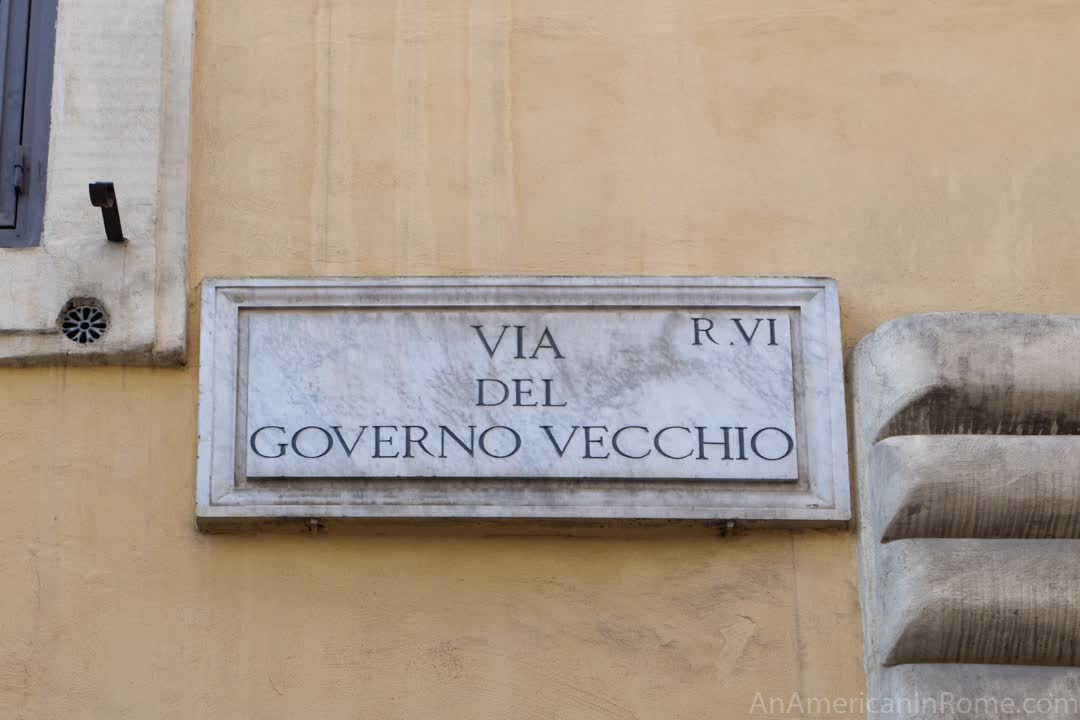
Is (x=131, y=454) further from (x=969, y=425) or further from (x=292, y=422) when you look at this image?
(x=969, y=425)

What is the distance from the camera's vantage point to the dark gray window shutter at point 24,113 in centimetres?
542

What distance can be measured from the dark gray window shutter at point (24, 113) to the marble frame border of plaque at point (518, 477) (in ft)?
1.92

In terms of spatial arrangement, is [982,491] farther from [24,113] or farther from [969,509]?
[24,113]

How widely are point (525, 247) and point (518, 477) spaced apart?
2.23 ft

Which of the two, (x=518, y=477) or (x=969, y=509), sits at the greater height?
(x=518, y=477)

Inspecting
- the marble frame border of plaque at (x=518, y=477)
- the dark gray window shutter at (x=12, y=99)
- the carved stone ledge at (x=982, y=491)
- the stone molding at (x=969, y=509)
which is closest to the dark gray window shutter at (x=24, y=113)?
the dark gray window shutter at (x=12, y=99)

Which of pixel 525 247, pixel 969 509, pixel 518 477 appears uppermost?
pixel 525 247

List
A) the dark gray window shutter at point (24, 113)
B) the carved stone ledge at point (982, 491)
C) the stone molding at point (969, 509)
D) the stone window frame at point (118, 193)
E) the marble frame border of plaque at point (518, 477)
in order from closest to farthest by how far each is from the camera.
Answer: the stone molding at point (969, 509) → the carved stone ledge at point (982, 491) → the marble frame border of plaque at point (518, 477) → the stone window frame at point (118, 193) → the dark gray window shutter at point (24, 113)

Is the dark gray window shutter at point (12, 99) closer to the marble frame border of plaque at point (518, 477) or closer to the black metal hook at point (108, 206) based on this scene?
the black metal hook at point (108, 206)

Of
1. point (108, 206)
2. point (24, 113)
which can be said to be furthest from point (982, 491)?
point (24, 113)

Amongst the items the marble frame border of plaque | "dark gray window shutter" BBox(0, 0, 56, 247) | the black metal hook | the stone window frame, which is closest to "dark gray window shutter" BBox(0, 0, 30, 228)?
"dark gray window shutter" BBox(0, 0, 56, 247)

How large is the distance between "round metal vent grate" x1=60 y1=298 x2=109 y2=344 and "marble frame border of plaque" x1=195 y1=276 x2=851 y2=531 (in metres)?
0.27

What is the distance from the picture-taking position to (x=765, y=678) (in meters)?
4.93

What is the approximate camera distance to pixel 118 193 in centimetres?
535
